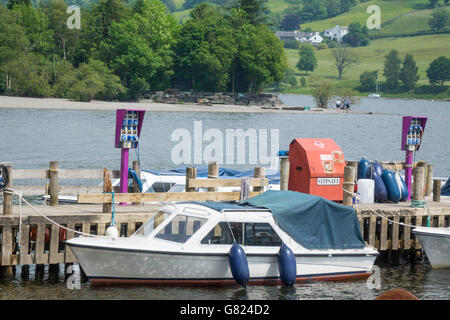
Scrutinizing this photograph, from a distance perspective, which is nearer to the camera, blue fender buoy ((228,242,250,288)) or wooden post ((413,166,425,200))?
blue fender buoy ((228,242,250,288))

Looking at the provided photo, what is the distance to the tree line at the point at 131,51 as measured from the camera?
12275 cm

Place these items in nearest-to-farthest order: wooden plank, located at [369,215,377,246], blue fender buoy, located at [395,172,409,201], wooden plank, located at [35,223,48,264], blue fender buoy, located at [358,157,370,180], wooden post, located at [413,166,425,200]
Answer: wooden plank, located at [35,223,48,264] → wooden plank, located at [369,215,377,246] → wooden post, located at [413,166,425,200] → blue fender buoy, located at [395,172,409,201] → blue fender buoy, located at [358,157,370,180]

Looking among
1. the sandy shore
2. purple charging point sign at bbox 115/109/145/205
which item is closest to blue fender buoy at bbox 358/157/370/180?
purple charging point sign at bbox 115/109/145/205

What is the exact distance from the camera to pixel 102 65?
12688 cm

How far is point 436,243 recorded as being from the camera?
2150cm

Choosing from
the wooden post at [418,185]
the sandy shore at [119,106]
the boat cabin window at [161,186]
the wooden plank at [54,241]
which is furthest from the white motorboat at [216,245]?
the sandy shore at [119,106]

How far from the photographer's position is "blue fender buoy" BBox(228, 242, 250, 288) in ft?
57.4

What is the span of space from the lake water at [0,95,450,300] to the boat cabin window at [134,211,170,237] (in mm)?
1340

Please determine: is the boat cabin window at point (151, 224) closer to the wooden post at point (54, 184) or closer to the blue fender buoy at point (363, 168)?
the wooden post at point (54, 184)

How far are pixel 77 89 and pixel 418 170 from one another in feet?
331

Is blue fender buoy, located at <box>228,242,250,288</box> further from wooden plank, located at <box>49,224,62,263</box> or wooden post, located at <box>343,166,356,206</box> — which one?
wooden post, located at <box>343,166,356,206</box>

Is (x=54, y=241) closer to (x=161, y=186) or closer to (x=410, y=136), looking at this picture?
(x=161, y=186)

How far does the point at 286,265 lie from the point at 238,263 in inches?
50.7

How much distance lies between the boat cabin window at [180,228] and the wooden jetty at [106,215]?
196 centimetres
